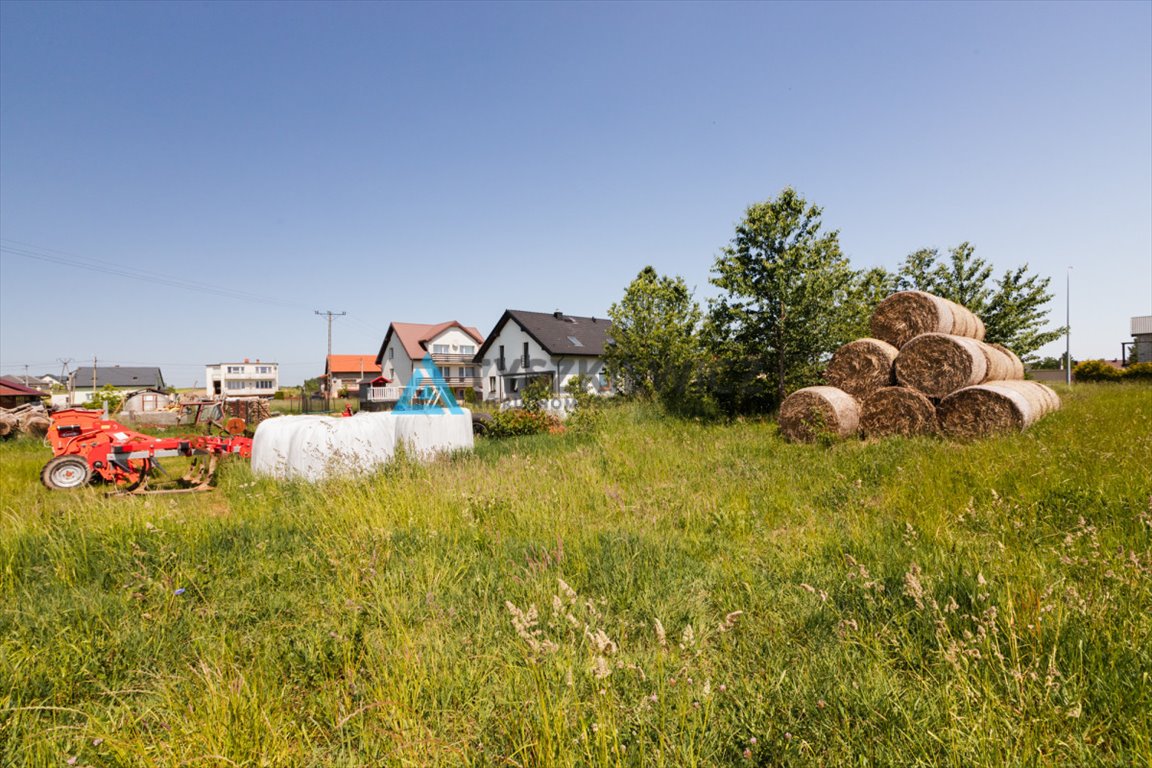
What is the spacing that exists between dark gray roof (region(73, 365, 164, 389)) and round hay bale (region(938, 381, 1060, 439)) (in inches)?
4343

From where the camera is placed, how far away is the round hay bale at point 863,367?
1002cm

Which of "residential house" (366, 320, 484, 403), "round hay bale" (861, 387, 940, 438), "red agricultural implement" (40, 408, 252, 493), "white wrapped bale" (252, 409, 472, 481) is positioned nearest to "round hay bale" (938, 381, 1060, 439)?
"round hay bale" (861, 387, 940, 438)

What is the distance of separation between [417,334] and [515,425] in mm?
41974

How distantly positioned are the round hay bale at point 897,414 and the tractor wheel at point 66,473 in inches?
588

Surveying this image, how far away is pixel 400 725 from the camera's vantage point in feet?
7.04

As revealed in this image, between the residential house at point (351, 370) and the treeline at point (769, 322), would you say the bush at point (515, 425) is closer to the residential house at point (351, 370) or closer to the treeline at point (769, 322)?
the treeline at point (769, 322)

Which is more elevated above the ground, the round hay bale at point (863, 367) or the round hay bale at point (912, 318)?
the round hay bale at point (912, 318)

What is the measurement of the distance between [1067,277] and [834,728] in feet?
121

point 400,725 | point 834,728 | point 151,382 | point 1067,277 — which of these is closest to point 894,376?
point 834,728

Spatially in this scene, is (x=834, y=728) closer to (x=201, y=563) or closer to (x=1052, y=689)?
(x=1052, y=689)

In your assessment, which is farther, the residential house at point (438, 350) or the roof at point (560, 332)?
the residential house at point (438, 350)

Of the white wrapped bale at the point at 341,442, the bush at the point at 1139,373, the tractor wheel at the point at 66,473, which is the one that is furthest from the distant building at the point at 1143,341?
the tractor wheel at the point at 66,473

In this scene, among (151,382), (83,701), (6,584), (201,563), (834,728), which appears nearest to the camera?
(834,728)

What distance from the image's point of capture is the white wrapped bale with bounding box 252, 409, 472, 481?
8.48 m
